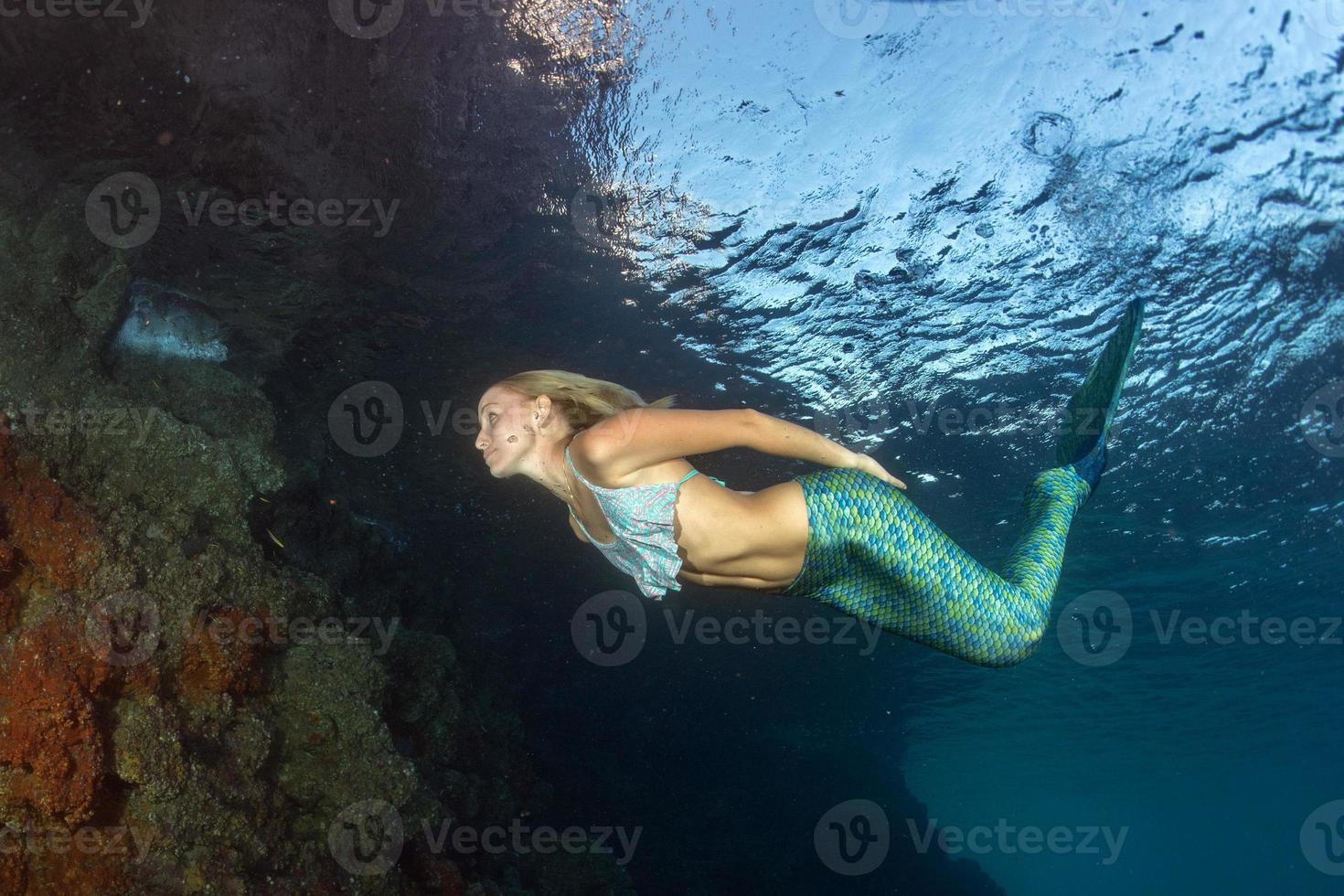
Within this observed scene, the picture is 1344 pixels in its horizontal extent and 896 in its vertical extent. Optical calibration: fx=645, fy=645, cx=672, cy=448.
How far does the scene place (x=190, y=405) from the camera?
27.9 ft

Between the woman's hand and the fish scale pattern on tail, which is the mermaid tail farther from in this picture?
the woman's hand

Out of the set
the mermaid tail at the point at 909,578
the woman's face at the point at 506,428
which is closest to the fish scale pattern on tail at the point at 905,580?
the mermaid tail at the point at 909,578

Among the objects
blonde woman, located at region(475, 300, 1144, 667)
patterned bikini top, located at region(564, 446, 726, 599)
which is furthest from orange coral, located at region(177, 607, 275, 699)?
patterned bikini top, located at region(564, 446, 726, 599)

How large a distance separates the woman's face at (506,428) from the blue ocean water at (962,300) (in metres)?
4.14

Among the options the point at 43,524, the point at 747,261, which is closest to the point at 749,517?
the point at 747,261

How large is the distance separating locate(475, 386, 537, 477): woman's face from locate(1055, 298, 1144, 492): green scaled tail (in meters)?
5.39

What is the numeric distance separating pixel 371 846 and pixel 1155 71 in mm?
11887

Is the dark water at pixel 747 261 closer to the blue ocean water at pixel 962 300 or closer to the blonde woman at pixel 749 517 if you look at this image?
the blue ocean water at pixel 962 300

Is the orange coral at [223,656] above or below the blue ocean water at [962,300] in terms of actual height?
below

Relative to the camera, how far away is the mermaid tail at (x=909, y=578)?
4.59 metres

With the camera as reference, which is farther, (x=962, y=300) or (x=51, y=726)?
(x=962, y=300)

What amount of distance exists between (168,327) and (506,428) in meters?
7.00

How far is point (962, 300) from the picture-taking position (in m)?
9.96

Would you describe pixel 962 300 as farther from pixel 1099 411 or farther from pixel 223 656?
pixel 223 656
